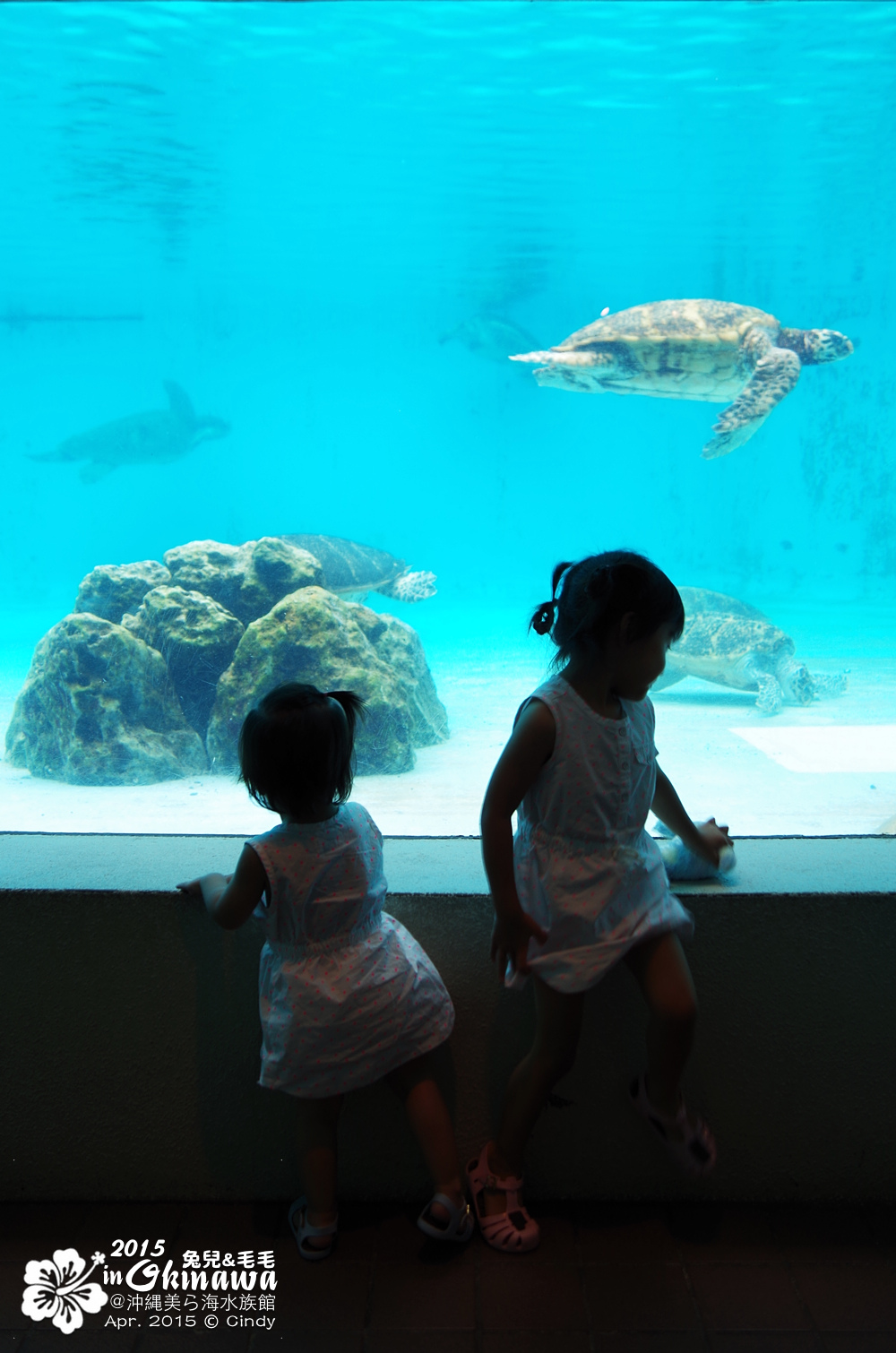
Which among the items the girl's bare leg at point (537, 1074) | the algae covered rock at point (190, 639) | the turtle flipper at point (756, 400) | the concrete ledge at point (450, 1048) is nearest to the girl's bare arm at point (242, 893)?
the concrete ledge at point (450, 1048)

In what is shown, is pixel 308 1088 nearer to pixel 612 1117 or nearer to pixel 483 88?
pixel 612 1117

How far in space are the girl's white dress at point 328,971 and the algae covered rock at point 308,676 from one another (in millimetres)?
4417

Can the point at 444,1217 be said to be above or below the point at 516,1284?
above

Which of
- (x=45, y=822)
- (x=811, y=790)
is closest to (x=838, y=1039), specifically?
(x=811, y=790)

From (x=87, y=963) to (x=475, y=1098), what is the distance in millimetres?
867

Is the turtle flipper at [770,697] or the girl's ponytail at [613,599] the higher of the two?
the girl's ponytail at [613,599]

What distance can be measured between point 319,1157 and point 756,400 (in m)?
8.32

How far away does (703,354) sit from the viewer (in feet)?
28.7

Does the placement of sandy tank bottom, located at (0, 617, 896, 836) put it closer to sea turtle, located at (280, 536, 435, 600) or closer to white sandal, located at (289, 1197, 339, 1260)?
white sandal, located at (289, 1197, 339, 1260)

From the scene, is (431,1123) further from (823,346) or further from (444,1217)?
(823,346)

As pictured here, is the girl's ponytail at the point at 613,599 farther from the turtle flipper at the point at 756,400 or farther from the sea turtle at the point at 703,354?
the sea turtle at the point at 703,354

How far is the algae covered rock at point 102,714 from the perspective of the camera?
6.01m

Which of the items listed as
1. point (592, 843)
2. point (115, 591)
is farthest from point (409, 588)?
point (592, 843)

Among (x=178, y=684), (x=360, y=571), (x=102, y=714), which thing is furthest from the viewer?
(x=360, y=571)
